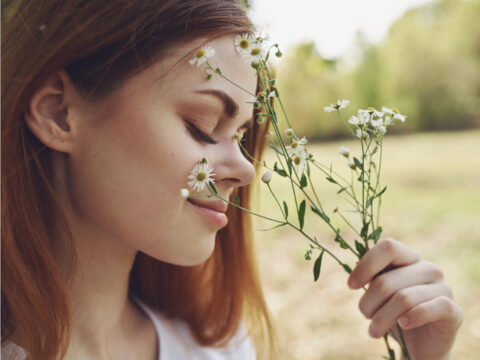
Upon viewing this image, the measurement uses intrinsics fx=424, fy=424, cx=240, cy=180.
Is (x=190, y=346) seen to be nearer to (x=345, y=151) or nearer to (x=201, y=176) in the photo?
(x=201, y=176)

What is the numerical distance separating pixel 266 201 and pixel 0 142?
20.0 feet

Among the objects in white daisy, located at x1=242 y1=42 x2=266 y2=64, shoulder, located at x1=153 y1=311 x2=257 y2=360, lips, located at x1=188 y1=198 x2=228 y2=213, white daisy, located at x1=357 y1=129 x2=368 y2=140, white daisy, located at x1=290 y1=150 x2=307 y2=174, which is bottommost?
shoulder, located at x1=153 y1=311 x2=257 y2=360

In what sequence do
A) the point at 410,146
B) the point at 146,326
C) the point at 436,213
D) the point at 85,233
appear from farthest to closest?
the point at 410,146 < the point at 436,213 < the point at 146,326 < the point at 85,233

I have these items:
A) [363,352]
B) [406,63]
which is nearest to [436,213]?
[363,352]

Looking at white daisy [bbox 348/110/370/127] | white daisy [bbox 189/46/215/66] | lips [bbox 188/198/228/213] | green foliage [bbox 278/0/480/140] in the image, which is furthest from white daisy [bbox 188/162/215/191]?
green foliage [bbox 278/0/480/140]

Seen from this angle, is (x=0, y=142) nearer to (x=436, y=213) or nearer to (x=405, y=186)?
(x=436, y=213)

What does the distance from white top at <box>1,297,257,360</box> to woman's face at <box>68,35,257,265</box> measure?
529mm

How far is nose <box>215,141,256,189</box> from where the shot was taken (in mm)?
1035

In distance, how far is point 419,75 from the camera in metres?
13.6

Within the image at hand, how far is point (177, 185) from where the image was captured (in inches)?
39.4

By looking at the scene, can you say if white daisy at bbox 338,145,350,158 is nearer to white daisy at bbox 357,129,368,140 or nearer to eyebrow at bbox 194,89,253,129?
white daisy at bbox 357,129,368,140

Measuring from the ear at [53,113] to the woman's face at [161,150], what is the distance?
3 centimetres

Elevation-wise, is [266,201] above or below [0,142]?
above

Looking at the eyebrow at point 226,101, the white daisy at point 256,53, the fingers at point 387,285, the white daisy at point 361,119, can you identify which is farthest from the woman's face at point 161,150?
the fingers at point 387,285
